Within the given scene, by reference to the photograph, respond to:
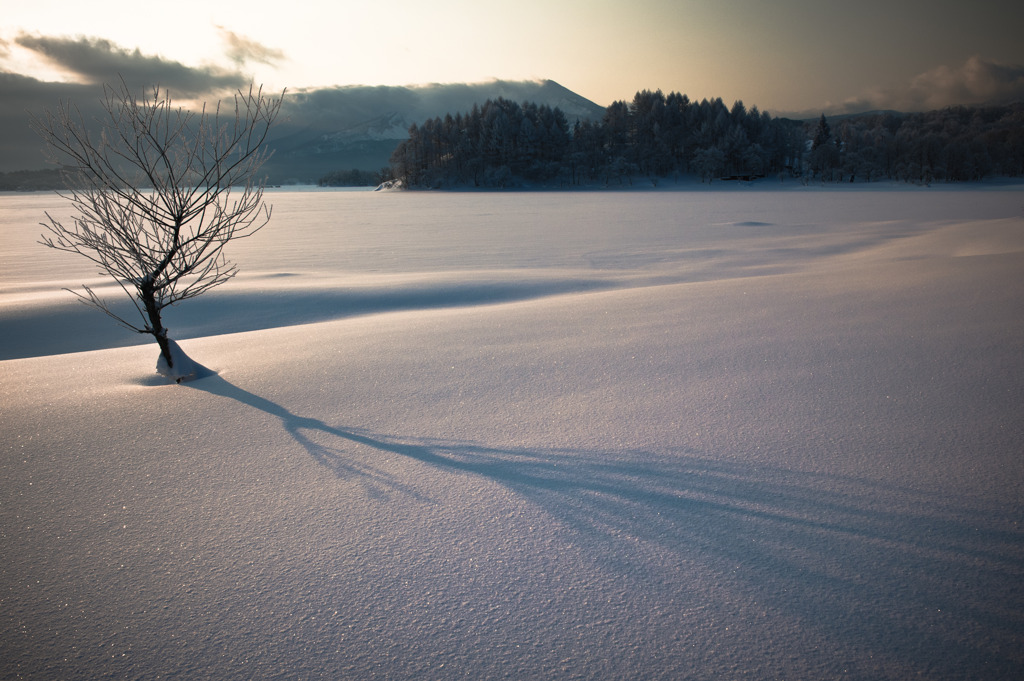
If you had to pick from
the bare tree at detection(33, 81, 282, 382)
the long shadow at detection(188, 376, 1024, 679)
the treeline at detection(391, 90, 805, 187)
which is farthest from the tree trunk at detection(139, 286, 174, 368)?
the treeline at detection(391, 90, 805, 187)

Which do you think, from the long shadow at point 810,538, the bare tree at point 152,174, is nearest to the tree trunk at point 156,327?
the bare tree at point 152,174

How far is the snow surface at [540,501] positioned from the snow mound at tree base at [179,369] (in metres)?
0.19

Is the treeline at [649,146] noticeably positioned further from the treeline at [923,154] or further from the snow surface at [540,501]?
the snow surface at [540,501]

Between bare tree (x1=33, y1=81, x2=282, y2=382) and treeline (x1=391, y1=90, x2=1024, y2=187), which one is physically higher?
treeline (x1=391, y1=90, x2=1024, y2=187)

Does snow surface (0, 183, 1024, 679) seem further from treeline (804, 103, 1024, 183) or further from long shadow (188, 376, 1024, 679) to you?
treeline (804, 103, 1024, 183)

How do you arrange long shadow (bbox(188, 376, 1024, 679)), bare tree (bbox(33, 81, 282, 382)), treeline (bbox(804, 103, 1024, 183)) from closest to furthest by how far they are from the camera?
long shadow (bbox(188, 376, 1024, 679)) → bare tree (bbox(33, 81, 282, 382)) → treeline (bbox(804, 103, 1024, 183))

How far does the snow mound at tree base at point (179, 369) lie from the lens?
12.3 ft

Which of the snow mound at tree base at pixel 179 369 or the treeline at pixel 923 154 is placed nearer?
the snow mound at tree base at pixel 179 369

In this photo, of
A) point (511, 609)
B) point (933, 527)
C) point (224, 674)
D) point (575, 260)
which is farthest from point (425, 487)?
point (575, 260)

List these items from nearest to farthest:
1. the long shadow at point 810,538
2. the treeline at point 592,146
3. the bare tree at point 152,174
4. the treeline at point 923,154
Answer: the long shadow at point 810,538, the bare tree at point 152,174, the treeline at point 923,154, the treeline at point 592,146

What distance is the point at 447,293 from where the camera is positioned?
7.75 metres

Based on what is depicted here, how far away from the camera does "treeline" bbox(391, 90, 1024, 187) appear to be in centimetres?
6538

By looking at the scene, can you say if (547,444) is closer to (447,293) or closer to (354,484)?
(354,484)

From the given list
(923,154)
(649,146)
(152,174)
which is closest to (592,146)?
(649,146)
